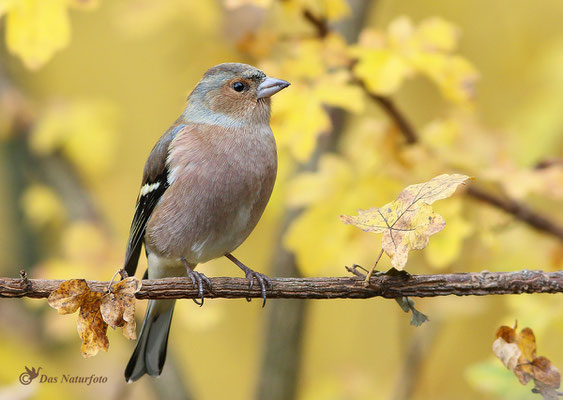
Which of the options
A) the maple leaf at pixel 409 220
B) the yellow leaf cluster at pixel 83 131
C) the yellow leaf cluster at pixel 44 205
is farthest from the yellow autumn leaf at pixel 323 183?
the yellow leaf cluster at pixel 44 205

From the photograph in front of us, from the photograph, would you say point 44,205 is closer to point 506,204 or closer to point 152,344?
point 152,344

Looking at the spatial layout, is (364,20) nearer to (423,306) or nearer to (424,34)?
(424,34)

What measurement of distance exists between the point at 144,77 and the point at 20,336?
2397 mm

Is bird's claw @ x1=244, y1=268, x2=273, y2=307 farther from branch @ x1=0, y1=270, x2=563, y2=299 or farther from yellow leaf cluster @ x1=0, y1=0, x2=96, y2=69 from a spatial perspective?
yellow leaf cluster @ x1=0, y1=0, x2=96, y2=69

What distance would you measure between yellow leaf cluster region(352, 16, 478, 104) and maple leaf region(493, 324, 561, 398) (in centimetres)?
123

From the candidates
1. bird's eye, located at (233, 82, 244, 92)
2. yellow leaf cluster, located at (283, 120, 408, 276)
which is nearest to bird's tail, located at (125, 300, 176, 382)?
yellow leaf cluster, located at (283, 120, 408, 276)

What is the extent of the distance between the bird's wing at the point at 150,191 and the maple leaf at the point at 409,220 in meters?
1.51

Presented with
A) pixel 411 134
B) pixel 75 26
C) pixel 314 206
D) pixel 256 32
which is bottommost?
pixel 314 206

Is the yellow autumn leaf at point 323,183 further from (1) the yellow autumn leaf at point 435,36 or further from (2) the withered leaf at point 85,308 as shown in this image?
(2) the withered leaf at point 85,308

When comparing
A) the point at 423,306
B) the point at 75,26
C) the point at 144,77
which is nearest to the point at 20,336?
the point at 144,77

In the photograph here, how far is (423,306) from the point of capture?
180 inches

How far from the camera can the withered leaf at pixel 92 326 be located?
1979 mm

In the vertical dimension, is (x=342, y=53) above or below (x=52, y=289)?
above

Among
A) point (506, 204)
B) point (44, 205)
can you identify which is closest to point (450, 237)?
point (506, 204)
